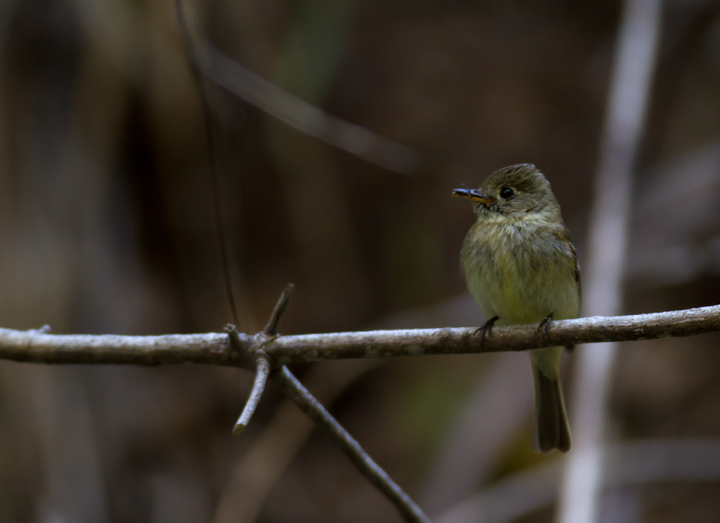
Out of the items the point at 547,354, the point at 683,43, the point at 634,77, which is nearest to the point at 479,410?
the point at 547,354

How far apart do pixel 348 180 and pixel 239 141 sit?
0.88 meters

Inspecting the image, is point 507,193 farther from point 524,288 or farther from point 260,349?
point 260,349

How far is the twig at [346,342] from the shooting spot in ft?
5.86

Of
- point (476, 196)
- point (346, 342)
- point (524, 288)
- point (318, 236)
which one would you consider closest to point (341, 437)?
point (346, 342)

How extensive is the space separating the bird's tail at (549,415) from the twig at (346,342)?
1.02 metres

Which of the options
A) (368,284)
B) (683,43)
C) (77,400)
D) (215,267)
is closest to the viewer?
(77,400)

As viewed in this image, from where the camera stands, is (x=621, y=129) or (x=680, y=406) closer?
(x=621, y=129)

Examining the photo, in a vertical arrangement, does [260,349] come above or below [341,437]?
above

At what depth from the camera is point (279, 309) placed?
1.85m

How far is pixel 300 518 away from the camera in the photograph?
15.0ft

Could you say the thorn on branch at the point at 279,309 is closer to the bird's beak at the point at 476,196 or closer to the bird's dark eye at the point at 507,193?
the bird's beak at the point at 476,196

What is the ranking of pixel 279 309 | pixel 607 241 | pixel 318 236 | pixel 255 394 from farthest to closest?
pixel 318 236 → pixel 607 241 → pixel 279 309 → pixel 255 394

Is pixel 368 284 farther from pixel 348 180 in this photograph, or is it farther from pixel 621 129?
pixel 621 129

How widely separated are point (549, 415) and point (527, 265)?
78 centimetres
